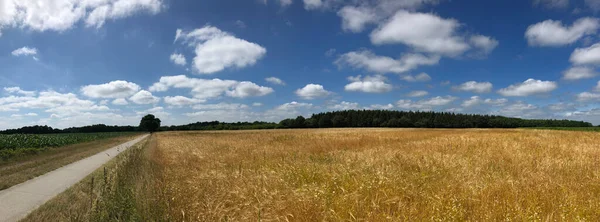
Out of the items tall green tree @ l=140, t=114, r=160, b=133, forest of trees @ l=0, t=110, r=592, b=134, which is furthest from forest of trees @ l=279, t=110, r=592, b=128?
tall green tree @ l=140, t=114, r=160, b=133

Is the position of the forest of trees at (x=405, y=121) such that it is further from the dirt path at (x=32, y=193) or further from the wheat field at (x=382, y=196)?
the wheat field at (x=382, y=196)

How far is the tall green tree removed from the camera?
128 m

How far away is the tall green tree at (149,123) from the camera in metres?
128

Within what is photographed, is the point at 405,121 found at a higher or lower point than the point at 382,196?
higher

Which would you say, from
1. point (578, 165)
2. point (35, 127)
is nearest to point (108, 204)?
point (578, 165)

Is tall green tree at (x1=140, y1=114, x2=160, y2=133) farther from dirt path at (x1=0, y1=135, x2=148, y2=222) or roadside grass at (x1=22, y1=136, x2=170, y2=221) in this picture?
roadside grass at (x1=22, y1=136, x2=170, y2=221)

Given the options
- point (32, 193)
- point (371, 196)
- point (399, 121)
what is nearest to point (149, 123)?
point (399, 121)

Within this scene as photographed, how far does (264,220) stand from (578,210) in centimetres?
434

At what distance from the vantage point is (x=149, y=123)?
420 feet

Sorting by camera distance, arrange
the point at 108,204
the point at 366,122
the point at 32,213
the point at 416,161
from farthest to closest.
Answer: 1. the point at 366,122
2. the point at 416,161
3. the point at 32,213
4. the point at 108,204

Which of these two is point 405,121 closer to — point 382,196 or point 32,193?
point 32,193

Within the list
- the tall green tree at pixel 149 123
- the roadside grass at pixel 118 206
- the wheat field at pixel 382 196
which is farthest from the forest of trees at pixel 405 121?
the roadside grass at pixel 118 206

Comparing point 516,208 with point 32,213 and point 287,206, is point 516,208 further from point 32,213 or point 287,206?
point 32,213

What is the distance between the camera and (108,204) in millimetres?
6035
